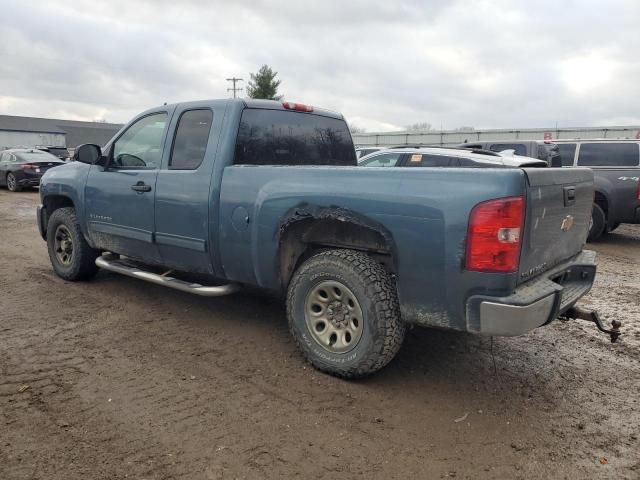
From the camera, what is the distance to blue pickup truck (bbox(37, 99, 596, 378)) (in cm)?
287

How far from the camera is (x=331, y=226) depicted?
11.9ft

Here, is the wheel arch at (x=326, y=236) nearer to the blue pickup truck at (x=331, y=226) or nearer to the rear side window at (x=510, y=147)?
the blue pickup truck at (x=331, y=226)

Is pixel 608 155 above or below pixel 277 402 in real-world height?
above

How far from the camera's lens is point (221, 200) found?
13.0 ft

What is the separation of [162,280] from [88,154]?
171 cm

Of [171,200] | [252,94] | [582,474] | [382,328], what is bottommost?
[582,474]

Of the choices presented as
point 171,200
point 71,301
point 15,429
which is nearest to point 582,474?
point 15,429

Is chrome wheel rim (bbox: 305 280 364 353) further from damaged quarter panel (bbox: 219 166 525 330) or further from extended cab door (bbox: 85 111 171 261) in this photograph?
extended cab door (bbox: 85 111 171 261)

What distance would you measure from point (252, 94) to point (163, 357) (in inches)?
1853

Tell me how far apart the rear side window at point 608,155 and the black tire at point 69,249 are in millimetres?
9302

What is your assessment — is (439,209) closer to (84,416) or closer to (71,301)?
Answer: (84,416)

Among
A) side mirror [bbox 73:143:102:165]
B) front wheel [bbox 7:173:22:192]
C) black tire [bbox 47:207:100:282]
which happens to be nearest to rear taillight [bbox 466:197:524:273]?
side mirror [bbox 73:143:102:165]

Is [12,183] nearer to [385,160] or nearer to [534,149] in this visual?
[385,160]

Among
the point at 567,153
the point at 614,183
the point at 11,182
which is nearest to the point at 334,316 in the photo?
the point at 614,183
